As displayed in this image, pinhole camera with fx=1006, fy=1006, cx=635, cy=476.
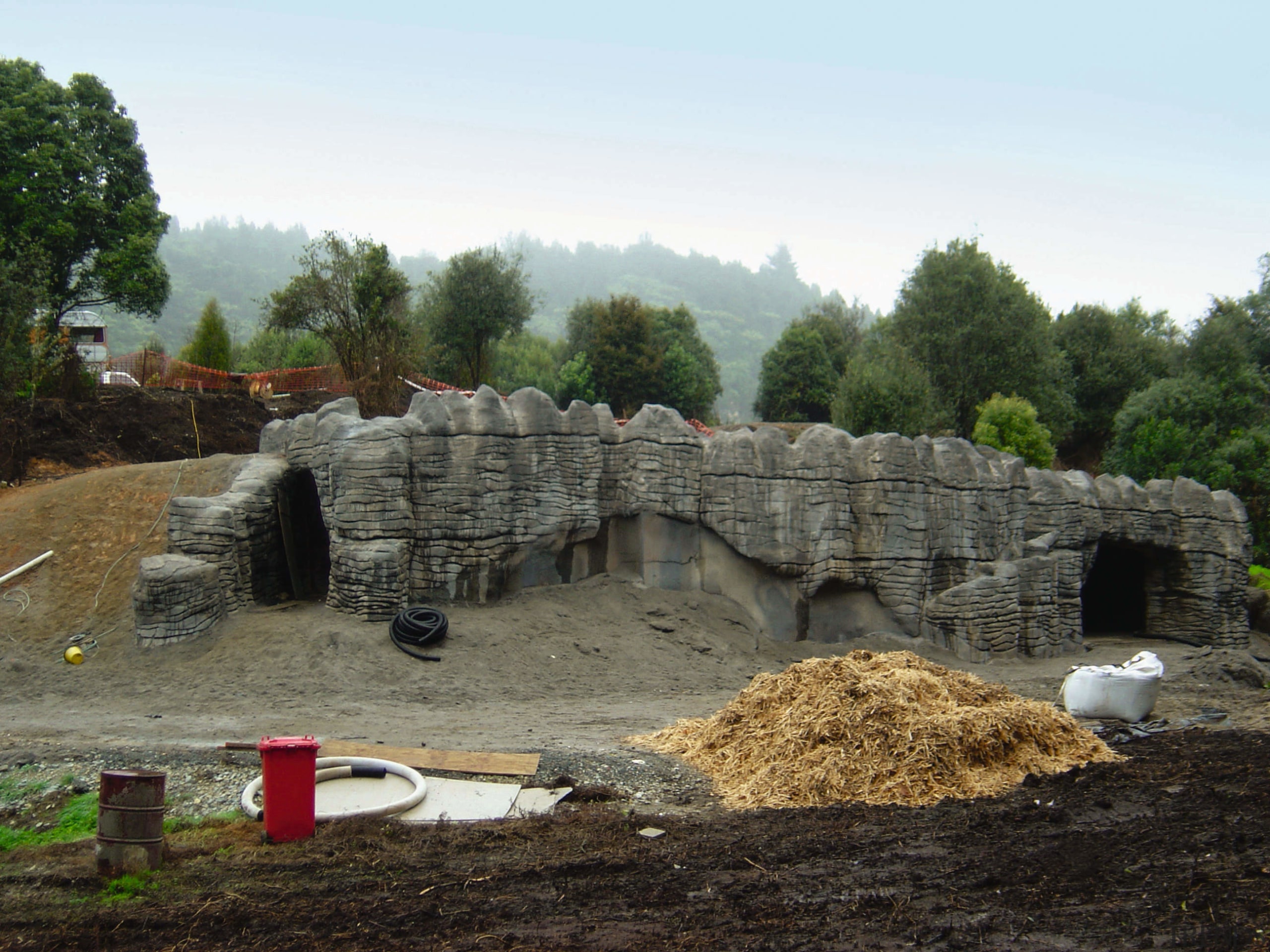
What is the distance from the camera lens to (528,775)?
26.0ft

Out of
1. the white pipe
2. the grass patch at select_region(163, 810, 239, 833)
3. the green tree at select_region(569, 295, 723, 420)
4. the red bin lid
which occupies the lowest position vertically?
the grass patch at select_region(163, 810, 239, 833)

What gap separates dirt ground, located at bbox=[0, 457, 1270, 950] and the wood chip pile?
0.34 meters

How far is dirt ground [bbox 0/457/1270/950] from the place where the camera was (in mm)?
4801

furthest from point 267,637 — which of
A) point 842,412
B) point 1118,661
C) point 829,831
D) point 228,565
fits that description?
point 842,412

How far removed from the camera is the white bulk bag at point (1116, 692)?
9.95 metres

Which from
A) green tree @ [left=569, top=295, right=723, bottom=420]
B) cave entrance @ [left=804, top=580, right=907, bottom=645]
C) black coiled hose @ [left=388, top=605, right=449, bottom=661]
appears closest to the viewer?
black coiled hose @ [left=388, top=605, right=449, bottom=661]

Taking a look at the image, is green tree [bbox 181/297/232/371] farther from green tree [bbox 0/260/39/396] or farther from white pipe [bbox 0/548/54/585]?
white pipe [bbox 0/548/54/585]

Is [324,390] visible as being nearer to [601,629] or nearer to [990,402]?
[601,629]

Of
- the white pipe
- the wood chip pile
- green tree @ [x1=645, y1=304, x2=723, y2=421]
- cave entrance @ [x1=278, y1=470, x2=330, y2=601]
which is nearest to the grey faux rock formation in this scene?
cave entrance @ [x1=278, y1=470, x2=330, y2=601]

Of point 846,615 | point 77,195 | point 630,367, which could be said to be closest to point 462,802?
point 846,615

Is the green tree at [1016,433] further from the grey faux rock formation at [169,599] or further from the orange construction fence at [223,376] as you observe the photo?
the grey faux rock formation at [169,599]

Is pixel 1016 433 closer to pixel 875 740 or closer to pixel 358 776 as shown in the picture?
pixel 875 740

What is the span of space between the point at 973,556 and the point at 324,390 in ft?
51.6

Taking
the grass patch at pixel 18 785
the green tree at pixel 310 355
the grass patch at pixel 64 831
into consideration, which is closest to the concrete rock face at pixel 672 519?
the grass patch at pixel 18 785
